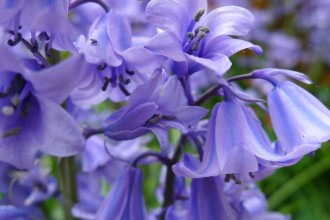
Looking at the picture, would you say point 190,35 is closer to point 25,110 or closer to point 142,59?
point 142,59

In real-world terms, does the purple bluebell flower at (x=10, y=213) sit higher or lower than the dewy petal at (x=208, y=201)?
lower

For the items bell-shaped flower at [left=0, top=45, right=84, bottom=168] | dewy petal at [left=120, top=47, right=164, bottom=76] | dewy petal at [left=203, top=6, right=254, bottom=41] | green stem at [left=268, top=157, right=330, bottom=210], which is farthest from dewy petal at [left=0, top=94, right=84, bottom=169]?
green stem at [left=268, top=157, right=330, bottom=210]

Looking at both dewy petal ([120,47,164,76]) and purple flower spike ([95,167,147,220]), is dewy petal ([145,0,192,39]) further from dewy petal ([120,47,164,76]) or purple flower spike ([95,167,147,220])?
purple flower spike ([95,167,147,220])

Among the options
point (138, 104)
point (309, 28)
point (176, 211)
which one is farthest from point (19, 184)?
point (309, 28)

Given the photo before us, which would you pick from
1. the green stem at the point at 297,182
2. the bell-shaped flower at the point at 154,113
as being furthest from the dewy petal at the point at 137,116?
the green stem at the point at 297,182

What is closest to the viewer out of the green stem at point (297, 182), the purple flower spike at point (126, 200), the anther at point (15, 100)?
the anther at point (15, 100)

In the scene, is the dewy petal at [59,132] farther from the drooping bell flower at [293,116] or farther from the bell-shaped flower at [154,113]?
the drooping bell flower at [293,116]

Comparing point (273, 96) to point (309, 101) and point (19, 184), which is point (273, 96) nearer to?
point (309, 101)
